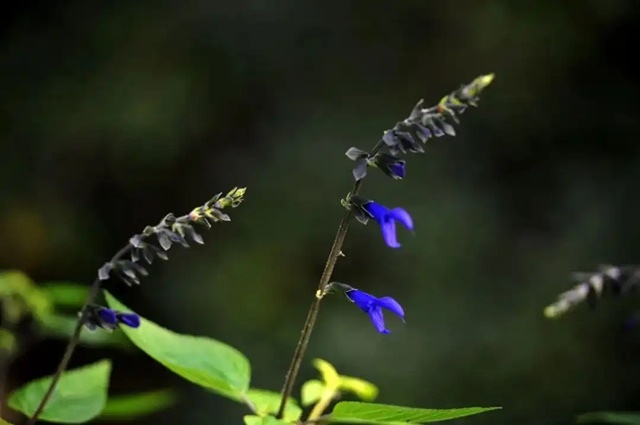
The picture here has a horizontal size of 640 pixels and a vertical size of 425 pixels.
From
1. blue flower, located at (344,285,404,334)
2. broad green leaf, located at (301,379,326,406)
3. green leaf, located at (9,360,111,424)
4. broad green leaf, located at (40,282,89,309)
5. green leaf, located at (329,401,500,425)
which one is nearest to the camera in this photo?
green leaf, located at (329,401,500,425)

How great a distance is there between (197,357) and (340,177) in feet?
4.31

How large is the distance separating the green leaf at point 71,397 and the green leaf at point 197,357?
0.31 ft

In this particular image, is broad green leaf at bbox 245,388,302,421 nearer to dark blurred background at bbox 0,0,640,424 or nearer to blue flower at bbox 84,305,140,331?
blue flower at bbox 84,305,140,331

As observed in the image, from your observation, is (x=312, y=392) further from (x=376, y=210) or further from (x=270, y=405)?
(x=376, y=210)

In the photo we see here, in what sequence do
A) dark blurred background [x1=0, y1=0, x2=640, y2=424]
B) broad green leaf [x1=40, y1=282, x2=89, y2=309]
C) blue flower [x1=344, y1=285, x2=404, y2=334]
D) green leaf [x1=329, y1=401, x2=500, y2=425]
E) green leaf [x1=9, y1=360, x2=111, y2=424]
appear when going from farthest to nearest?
1. dark blurred background [x1=0, y1=0, x2=640, y2=424]
2. broad green leaf [x1=40, y1=282, x2=89, y2=309]
3. green leaf [x1=9, y1=360, x2=111, y2=424]
4. blue flower [x1=344, y1=285, x2=404, y2=334]
5. green leaf [x1=329, y1=401, x2=500, y2=425]

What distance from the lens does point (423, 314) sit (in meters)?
2.04

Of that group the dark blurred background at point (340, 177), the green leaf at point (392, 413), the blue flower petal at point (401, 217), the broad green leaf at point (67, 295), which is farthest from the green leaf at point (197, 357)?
the dark blurred background at point (340, 177)

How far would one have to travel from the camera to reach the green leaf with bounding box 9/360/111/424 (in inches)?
31.8

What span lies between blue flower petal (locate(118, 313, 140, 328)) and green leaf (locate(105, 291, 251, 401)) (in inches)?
0.9

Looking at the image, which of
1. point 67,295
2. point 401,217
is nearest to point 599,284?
point 401,217

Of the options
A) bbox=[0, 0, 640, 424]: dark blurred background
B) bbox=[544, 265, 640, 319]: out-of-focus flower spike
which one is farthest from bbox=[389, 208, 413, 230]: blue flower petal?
bbox=[0, 0, 640, 424]: dark blurred background

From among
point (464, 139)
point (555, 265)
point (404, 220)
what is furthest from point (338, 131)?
point (404, 220)

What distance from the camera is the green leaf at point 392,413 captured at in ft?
1.98

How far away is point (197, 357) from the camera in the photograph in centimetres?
83
